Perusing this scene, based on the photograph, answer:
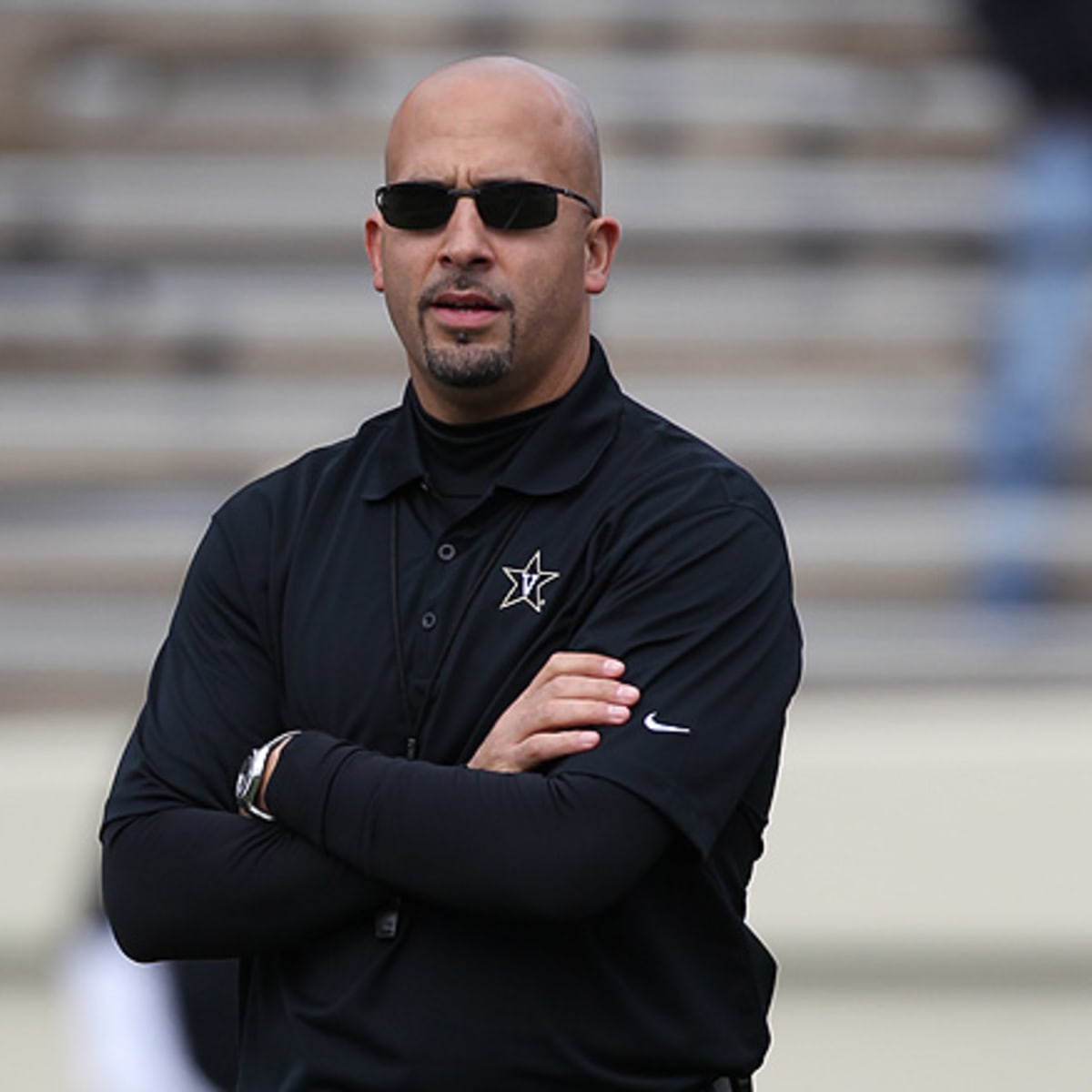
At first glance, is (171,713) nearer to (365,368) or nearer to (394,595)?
(394,595)

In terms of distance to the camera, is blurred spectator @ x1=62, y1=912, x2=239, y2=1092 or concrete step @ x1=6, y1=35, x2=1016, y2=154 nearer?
blurred spectator @ x1=62, y1=912, x2=239, y2=1092

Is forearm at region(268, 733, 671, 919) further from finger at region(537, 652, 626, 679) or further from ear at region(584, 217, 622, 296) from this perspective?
ear at region(584, 217, 622, 296)

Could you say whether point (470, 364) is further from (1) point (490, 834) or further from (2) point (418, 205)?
(1) point (490, 834)

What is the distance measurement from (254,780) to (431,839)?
0.62 ft

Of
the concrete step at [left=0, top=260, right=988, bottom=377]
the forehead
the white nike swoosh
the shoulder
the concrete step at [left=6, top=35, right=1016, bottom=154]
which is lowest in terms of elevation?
the white nike swoosh

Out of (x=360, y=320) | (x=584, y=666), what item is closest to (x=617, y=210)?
(x=360, y=320)

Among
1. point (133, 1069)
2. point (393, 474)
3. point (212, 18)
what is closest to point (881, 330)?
point (212, 18)

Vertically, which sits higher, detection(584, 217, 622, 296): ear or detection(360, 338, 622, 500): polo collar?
detection(584, 217, 622, 296): ear

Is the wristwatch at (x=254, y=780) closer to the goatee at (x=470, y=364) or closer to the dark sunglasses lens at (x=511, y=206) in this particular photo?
the goatee at (x=470, y=364)

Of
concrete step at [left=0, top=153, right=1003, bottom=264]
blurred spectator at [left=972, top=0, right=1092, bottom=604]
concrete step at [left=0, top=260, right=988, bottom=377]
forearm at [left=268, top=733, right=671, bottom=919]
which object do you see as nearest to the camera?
forearm at [left=268, top=733, right=671, bottom=919]

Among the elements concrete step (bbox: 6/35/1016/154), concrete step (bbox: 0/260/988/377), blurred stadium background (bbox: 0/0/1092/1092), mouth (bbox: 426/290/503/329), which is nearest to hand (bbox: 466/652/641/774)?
mouth (bbox: 426/290/503/329)

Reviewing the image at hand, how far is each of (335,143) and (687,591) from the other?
405 centimetres

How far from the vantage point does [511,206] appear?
1985mm

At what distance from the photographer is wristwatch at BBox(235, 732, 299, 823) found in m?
2.00
